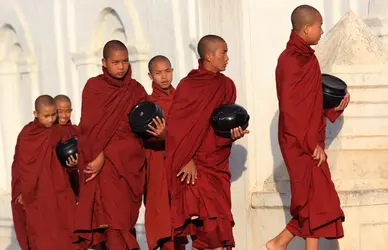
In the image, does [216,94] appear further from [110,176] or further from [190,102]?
[110,176]

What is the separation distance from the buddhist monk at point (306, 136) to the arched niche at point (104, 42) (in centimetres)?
416

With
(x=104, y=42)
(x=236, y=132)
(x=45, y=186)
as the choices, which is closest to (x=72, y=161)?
(x=45, y=186)

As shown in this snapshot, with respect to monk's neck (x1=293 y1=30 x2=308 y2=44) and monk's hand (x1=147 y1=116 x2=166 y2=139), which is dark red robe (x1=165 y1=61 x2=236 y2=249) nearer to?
monk's hand (x1=147 y1=116 x2=166 y2=139)

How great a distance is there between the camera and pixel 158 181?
8.30m

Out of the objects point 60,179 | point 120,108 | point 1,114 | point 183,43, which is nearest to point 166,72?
→ point 120,108

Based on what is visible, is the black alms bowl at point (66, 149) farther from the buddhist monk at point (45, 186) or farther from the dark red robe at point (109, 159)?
the dark red robe at point (109, 159)

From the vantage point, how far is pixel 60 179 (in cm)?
911

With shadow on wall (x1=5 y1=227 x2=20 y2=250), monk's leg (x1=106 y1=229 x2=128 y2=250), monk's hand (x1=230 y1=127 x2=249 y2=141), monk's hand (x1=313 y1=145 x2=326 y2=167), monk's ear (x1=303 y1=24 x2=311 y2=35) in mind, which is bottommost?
shadow on wall (x1=5 y1=227 x2=20 y2=250)

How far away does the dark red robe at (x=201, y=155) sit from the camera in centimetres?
764

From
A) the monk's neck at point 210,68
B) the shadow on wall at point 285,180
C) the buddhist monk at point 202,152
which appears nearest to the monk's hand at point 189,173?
the buddhist monk at point 202,152

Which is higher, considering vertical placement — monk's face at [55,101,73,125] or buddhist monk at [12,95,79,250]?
monk's face at [55,101,73,125]

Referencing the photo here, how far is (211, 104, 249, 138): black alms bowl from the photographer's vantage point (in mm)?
7500

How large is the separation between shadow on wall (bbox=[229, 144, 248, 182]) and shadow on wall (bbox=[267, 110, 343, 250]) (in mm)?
258

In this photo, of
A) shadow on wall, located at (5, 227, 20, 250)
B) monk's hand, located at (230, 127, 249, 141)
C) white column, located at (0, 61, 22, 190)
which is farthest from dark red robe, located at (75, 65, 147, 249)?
white column, located at (0, 61, 22, 190)
